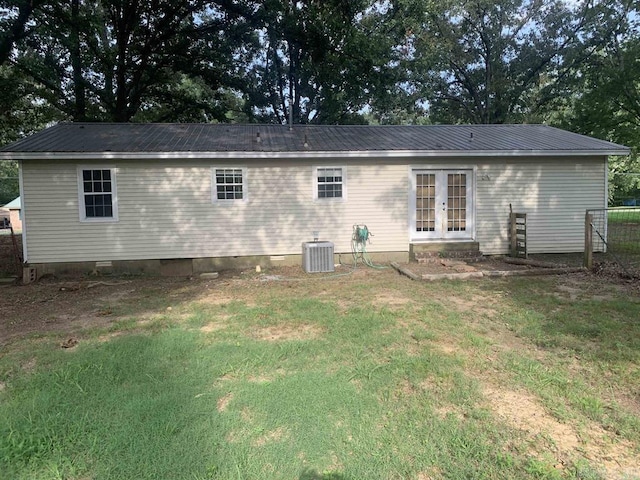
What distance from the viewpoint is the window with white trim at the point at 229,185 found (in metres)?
9.27

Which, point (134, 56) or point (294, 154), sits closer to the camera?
point (294, 154)

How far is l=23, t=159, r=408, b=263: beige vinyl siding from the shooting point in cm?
872

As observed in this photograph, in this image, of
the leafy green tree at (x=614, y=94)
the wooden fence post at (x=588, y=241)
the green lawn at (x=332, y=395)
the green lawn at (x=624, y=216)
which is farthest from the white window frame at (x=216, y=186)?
the leafy green tree at (x=614, y=94)

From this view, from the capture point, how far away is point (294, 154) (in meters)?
9.15

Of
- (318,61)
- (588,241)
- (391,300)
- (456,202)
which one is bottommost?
(391,300)

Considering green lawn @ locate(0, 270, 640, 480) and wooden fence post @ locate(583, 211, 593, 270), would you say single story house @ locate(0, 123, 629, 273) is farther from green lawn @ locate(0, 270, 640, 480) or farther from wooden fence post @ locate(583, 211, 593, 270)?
green lawn @ locate(0, 270, 640, 480)

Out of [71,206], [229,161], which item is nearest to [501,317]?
[229,161]

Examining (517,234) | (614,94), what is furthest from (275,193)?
(614,94)

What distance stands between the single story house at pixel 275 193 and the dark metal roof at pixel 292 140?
0.05 metres

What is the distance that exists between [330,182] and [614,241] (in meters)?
8.16

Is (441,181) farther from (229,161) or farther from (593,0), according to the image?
(593,0)

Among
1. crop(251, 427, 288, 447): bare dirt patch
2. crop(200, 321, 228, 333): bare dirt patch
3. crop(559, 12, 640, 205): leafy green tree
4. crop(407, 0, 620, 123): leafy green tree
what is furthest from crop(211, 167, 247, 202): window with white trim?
crop(559, 12, 640, 205): leafy green tree

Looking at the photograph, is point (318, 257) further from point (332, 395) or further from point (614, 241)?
point (614, 241)

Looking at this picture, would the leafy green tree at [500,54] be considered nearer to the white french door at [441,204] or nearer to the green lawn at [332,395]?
the white french door at [441,204]
